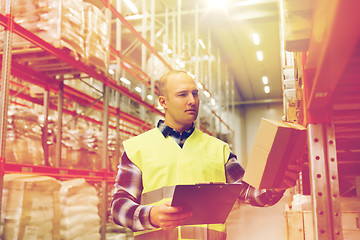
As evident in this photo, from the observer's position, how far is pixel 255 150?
1818 mm

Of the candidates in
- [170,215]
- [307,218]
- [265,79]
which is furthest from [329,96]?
[265,79]

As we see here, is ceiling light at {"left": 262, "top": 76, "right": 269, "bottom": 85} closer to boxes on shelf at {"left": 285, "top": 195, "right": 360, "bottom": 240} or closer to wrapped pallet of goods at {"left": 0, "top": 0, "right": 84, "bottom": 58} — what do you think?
wrapped pallet of goods at {"left": 0, "top": 0, "right": 84, "bottom": 58}

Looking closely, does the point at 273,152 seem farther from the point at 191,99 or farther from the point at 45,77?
the point at 45,77

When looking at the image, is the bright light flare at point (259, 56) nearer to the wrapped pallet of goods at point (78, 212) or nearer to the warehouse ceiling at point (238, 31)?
the warehouse ceiling at point (238, 31)

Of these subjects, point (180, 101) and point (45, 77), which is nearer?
point (180, 101)

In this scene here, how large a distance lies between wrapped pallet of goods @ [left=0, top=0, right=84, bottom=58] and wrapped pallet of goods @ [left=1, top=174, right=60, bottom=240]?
1.75m

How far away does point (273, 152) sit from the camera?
1688mm

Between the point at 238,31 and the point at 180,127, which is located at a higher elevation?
the point at 238,31

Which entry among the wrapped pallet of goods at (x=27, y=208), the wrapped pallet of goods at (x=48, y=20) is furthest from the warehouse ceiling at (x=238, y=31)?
the wrapped pallet of goods at (x=27, y=208)

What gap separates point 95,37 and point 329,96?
4.87 metres

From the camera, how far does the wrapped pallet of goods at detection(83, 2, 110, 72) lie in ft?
18.7

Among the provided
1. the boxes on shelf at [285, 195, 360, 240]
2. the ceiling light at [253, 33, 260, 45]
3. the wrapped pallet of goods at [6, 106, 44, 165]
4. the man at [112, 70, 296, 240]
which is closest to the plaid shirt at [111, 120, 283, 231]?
the man at [112, 70, 296, 240]

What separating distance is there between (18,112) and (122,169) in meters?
3.59

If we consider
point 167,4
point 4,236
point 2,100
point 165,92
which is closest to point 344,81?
point 165,92
